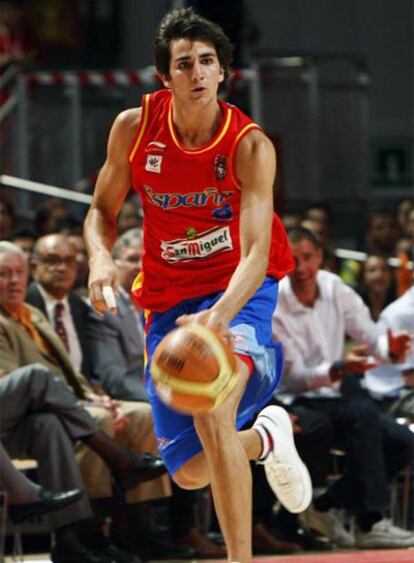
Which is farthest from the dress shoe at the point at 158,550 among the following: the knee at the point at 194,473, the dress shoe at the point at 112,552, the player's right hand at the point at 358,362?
the knee at the point at 194,473

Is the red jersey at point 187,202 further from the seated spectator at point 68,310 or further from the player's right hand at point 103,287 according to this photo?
the seated spectator at point 68,310

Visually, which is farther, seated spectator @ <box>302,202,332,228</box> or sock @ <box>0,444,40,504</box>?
seated spectator @ <box>302,202,332,228</box>

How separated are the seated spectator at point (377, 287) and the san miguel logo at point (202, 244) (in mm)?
4788

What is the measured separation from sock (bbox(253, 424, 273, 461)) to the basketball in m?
0.81

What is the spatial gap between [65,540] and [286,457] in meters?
1.72

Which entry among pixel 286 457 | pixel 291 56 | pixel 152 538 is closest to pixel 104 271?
pixel 286 457

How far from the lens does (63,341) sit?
8.71 m

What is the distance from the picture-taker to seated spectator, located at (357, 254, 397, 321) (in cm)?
1098

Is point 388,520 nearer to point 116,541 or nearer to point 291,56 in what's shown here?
point 116,541

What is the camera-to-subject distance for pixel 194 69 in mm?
6086

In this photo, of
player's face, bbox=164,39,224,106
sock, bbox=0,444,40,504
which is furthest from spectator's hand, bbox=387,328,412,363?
player's face, bbox=164,39,224,106

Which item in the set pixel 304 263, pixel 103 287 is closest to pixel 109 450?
pixel 304 263

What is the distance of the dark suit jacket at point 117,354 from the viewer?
874cm

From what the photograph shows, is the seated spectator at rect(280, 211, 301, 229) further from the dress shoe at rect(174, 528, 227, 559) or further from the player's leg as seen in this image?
the player's leg
